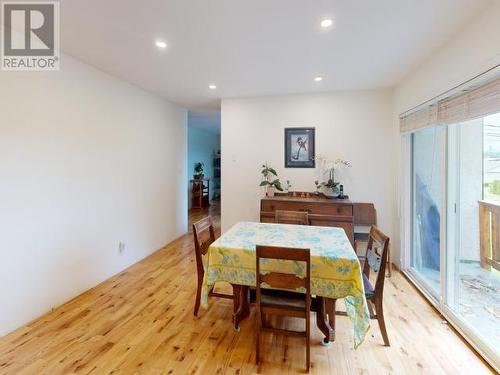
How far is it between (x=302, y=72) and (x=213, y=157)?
7.51 meters

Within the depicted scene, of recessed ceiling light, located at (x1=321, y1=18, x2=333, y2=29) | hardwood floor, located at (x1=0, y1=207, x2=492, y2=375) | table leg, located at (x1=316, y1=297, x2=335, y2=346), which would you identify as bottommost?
hardwood floor, located at (x1=0, y1=207, x2=492, y2=375)

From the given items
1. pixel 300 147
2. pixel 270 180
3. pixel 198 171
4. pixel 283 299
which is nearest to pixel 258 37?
pixel 300 147

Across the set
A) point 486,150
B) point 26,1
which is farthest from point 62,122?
point 486,150

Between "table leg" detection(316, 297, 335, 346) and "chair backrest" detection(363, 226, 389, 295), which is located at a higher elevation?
"chair backrest" detection(363, 226, 389, 295)

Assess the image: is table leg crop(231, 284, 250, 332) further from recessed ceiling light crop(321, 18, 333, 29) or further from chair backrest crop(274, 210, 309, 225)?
recessed ceiling light crop(321, 18, 333, 29)

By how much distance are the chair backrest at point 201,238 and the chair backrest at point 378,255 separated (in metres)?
1.46

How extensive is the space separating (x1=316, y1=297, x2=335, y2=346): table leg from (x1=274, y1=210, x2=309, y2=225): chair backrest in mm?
1059

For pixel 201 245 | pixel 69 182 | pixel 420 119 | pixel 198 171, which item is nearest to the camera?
pixel 201 245

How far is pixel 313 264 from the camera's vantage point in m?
1.80

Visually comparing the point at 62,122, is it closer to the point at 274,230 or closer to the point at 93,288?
the point at 93,288

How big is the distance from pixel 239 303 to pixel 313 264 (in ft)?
2.80

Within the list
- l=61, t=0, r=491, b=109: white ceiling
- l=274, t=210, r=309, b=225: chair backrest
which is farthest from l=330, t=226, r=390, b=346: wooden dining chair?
l=61, t=0, r=491, b=109: white ceiling

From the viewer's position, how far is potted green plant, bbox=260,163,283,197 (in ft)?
13.3

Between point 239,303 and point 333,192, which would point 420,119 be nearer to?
point 333,192
